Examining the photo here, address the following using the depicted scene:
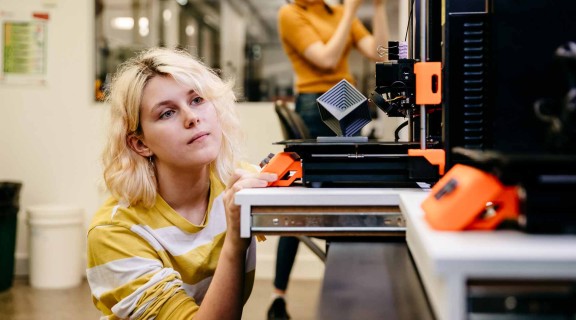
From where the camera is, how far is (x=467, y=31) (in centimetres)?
118

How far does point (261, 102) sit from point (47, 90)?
1.24 m

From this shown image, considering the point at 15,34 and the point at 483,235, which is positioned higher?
the point at 15,34

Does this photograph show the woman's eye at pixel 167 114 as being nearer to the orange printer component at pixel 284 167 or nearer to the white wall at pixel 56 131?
the orange printer component at pixel 284 167

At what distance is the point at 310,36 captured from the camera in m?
2.49

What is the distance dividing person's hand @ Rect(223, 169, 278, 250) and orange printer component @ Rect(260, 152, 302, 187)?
0.7 inches

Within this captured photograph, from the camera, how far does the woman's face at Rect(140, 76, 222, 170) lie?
1445 mm

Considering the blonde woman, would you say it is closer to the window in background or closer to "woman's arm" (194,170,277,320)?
"woman's arm" (194,170,277,320)

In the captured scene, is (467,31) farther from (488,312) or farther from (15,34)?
(15,34)

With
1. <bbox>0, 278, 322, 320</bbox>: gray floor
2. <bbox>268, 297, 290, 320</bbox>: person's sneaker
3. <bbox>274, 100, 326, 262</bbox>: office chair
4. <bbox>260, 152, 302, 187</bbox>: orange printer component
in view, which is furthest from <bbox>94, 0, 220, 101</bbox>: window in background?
<bbox>260, 152, 302, 187</bbox>: orange printer component

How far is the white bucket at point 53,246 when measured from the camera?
341cm

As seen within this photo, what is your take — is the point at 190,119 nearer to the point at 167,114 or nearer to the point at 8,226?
the point at 167,114

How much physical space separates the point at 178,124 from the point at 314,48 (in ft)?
3.76

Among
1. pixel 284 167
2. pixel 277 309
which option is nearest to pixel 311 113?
pixel 277 309

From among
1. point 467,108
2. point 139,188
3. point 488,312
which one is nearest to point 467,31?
point 467,108
